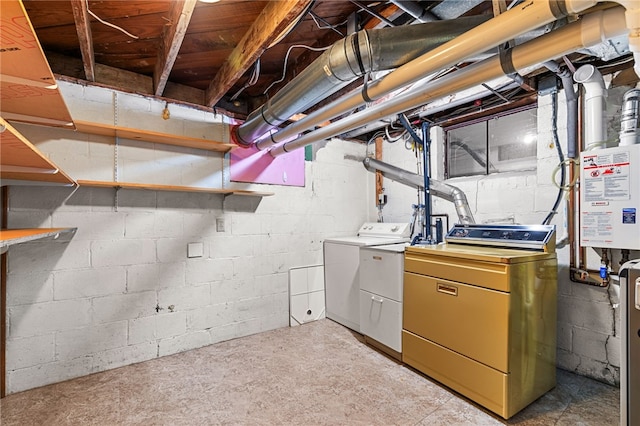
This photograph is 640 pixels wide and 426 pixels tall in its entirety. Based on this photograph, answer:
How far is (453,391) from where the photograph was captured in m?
2.10

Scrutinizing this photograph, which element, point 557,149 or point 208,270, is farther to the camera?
point 208,270

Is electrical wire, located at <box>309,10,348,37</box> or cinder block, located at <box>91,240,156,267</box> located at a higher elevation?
electrical wire, located at <box>309,10,348,37</box>

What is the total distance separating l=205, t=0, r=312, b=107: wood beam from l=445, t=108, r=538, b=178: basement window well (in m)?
2.30

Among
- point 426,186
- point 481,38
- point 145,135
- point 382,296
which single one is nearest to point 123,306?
point 145,135

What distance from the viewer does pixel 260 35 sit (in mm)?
1708

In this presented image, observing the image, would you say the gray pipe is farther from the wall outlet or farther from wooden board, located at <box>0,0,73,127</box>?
the wall outlet

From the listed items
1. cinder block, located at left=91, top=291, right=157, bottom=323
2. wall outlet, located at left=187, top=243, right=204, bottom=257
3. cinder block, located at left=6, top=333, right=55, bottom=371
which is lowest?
cinder block, located at left=6, top=333, right=55, bottom=371

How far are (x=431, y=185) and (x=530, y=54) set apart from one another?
6.30 ft

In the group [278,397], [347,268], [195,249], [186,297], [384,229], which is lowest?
[278,397]

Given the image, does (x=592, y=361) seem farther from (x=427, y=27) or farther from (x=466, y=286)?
(x=427, y=27)

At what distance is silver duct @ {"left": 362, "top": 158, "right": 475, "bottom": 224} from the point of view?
2875mm

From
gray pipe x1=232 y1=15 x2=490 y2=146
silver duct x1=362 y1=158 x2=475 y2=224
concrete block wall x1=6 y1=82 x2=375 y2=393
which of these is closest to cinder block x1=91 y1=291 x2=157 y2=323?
concrete block wall x1=6 y1=82 x2=375 y2=393

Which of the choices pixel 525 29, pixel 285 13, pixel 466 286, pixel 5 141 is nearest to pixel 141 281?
pixel 5 141

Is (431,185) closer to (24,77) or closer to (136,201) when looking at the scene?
(136,201)
